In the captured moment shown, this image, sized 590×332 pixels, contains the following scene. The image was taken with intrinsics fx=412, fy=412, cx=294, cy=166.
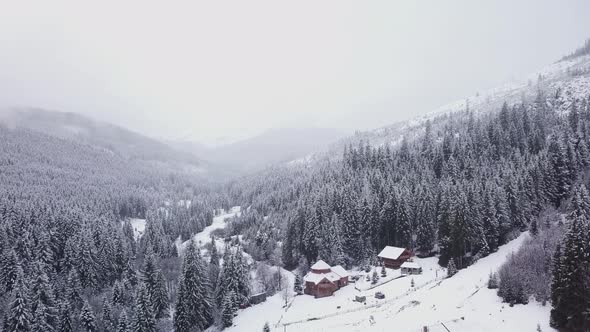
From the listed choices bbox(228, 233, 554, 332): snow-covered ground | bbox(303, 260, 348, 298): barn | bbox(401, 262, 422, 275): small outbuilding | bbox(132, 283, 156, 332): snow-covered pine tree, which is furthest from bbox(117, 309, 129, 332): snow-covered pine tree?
bbox(401, 262, 422, 275): small outbuilding

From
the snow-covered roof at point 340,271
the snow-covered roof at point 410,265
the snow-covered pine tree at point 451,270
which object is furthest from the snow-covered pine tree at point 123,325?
the snow-covered pine tree at point 451,270

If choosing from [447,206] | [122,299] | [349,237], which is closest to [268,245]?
[349,237]

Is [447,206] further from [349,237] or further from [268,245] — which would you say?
[268,245]

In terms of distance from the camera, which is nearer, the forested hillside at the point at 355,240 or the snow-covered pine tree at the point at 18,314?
the snow-covered pine tree at the point at 18,314

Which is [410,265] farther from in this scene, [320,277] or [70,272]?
[70,272]

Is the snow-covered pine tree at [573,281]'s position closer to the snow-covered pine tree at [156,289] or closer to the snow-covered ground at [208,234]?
the snow-covered pine tree at [156,289]
